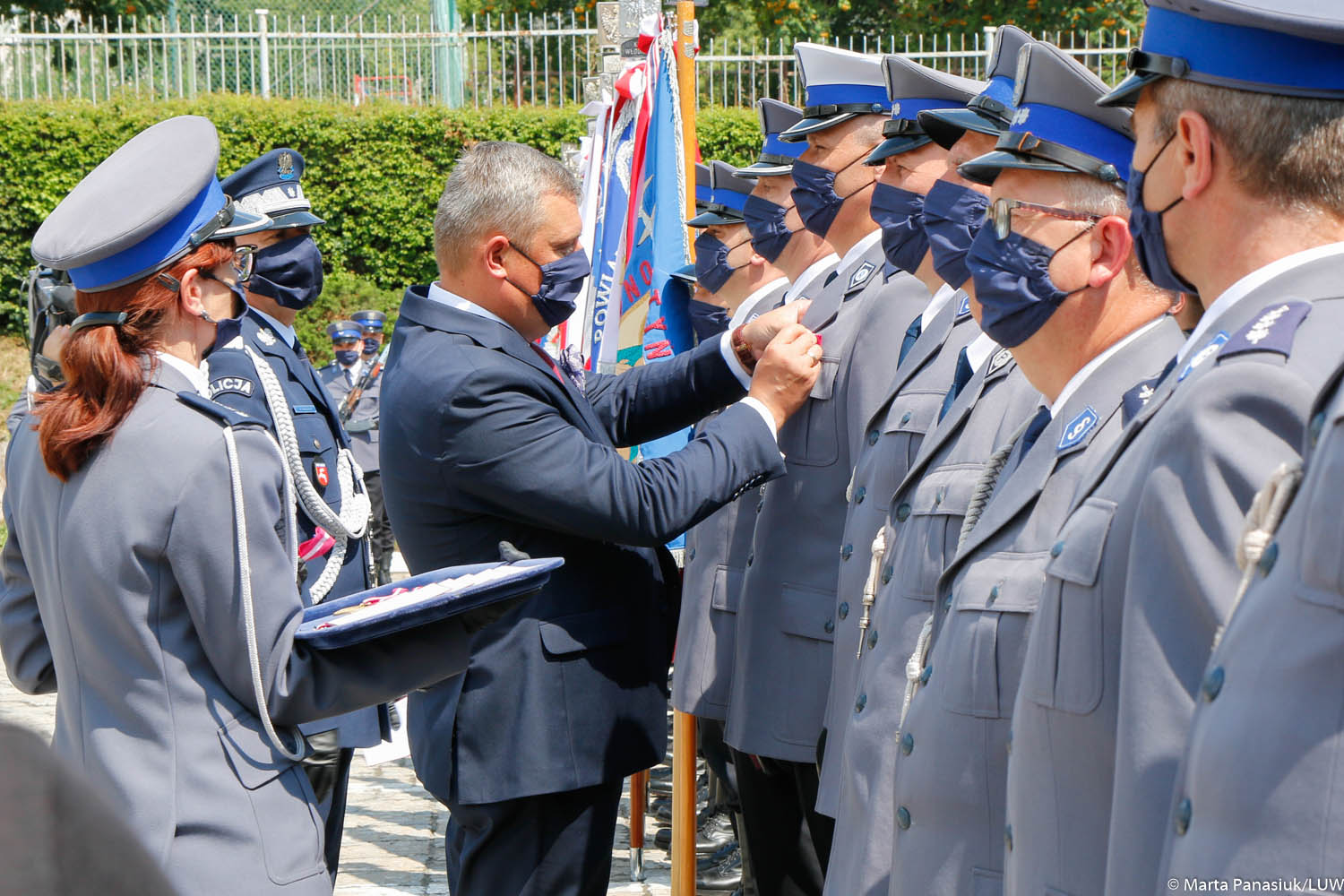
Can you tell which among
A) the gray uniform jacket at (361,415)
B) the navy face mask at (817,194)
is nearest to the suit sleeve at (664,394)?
the navy face mask at (817,194)

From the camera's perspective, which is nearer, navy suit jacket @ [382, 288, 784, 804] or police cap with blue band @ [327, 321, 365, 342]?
navy suit jacket @ [382, 288, 784, 804]

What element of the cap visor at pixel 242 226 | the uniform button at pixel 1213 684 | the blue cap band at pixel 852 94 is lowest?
the uniform button at pixel 1213 684

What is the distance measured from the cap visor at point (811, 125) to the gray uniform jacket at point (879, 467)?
1040 mm

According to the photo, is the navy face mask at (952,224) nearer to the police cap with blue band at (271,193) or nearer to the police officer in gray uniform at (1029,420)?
the police officer in gray uniform at (1029,420)

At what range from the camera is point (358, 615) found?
259 centimetres

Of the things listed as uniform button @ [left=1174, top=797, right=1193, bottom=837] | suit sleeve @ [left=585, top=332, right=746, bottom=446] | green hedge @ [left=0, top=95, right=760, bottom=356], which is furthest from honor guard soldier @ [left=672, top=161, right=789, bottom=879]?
green hedge @ [left=0, top=95, right=760, bottom=356]

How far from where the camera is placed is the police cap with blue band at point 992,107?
3.19 metres

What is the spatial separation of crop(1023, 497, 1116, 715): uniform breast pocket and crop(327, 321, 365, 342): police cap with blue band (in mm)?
11779

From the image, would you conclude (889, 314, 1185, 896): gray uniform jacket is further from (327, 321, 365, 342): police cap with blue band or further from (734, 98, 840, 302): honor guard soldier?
(327, 321, 365, 342): police cap with blue band

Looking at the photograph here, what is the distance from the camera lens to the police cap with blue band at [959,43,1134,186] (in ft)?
8.57

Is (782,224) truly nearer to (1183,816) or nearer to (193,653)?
(193,653)

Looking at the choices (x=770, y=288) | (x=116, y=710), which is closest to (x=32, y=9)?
(x=770, y=288)

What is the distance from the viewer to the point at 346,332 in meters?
13.1

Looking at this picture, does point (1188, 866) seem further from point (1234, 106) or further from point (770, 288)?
point (770, 288)
